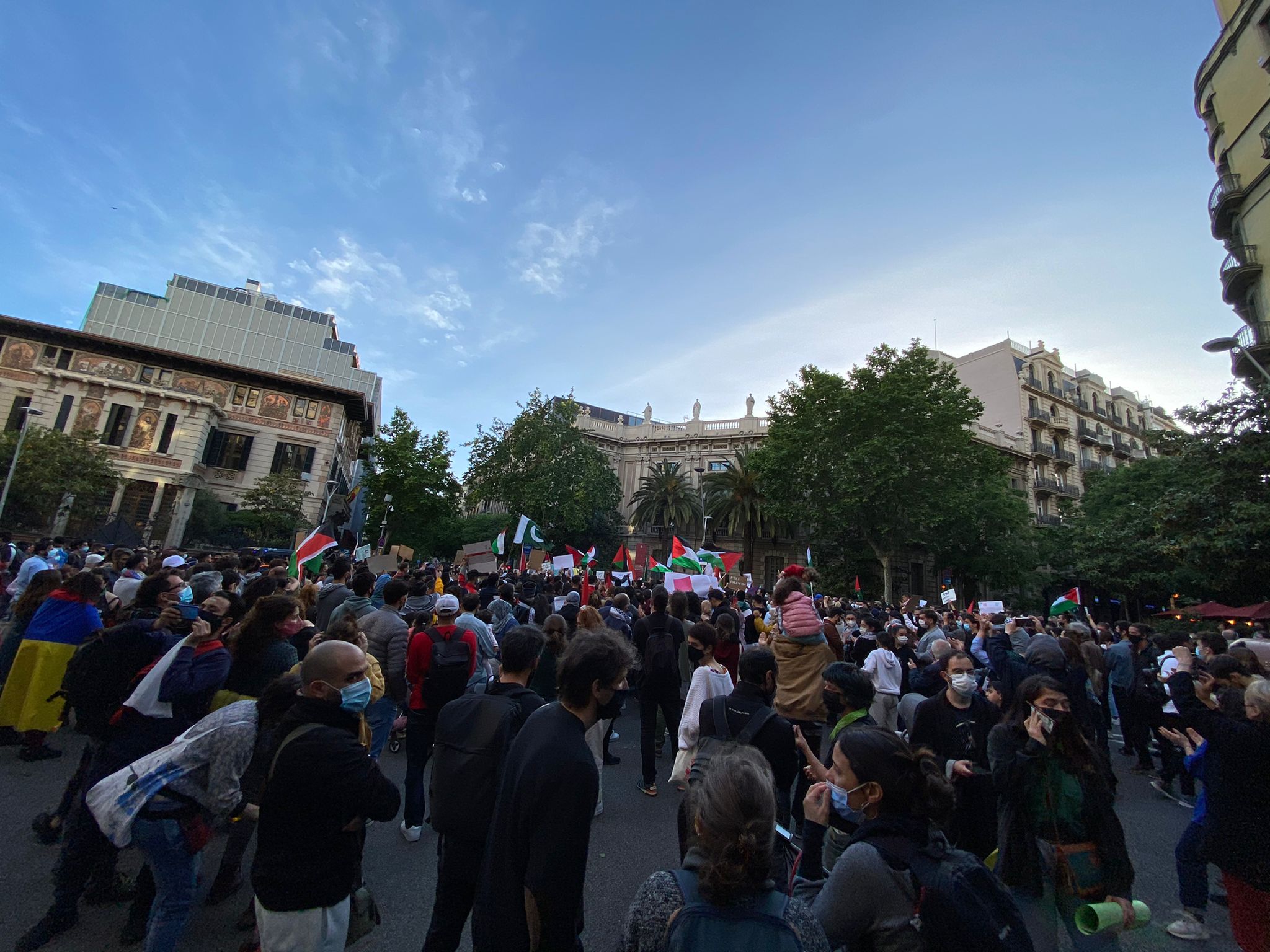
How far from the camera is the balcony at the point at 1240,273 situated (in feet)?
65.0

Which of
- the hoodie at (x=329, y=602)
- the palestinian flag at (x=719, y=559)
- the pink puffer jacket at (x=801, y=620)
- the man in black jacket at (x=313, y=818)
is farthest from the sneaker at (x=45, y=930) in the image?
the palestinian flag at (x=719, y=559)

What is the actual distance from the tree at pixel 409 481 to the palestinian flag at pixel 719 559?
→ 81.5 feet

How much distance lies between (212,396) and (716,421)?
35906mm

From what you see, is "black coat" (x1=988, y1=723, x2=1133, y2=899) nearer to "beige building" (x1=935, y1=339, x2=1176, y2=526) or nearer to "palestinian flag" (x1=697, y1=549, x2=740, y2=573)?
"palestinian flag" (x1=697, y1=549, x2=740, y2=573)

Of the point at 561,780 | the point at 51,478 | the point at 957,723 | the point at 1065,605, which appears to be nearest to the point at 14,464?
the point at 51,478

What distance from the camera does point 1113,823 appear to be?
281cm

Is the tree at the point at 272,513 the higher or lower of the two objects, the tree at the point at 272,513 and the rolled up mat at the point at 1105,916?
the higher

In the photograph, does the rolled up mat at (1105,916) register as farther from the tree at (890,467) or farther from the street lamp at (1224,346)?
the tree at (890,467)

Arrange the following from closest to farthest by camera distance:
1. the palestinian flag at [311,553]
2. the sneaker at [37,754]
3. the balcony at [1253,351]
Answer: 1. the sneaker at [37,754]
2. the palestinian flag at [311,553]
3. the balcony at [1253,351]

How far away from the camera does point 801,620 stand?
5.10 meters

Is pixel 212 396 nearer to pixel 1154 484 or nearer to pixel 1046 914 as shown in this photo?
pixel 1046 914

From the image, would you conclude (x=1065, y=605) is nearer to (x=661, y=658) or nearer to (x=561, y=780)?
(x=661, y=658)

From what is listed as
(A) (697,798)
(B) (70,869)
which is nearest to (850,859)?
(A) (697,798)

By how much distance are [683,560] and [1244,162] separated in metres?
25.7
